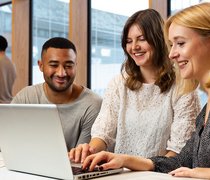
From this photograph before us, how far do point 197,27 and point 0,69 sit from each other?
11.6 ft

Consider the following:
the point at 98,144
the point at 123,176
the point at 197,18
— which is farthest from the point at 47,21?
the point at 123,176

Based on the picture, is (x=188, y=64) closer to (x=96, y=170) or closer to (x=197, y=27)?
(x=197, y=27)

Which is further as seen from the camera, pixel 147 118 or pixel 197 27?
pixel 147 118

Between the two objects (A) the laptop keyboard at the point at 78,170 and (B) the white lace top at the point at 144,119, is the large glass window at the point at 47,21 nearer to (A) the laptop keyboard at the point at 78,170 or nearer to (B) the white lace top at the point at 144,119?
(B) the white lace top at the point at 144,119

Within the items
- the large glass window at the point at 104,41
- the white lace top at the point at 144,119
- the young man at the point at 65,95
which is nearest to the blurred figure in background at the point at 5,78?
the large glass window at the point at 104,41

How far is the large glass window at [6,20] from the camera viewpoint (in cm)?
614

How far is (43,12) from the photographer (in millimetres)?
5535

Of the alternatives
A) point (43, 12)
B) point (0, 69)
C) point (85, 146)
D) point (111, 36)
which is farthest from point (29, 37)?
point (85, 146)

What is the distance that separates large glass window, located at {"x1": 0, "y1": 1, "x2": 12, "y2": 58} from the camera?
242 inches

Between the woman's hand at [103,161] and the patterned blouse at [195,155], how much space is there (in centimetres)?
19

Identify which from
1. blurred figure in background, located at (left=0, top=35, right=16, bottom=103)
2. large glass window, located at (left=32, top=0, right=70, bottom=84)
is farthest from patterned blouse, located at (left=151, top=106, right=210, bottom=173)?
large glass window, located at (left=32, top=0, right=70, bottom=84)

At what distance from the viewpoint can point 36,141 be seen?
1.27 meters

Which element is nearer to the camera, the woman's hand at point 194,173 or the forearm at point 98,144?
the woman's hand at point 194,173

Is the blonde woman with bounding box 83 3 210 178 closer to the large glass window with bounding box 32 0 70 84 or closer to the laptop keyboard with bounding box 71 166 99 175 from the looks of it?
the laptop keyboard with bounding box 71 166 99 175
